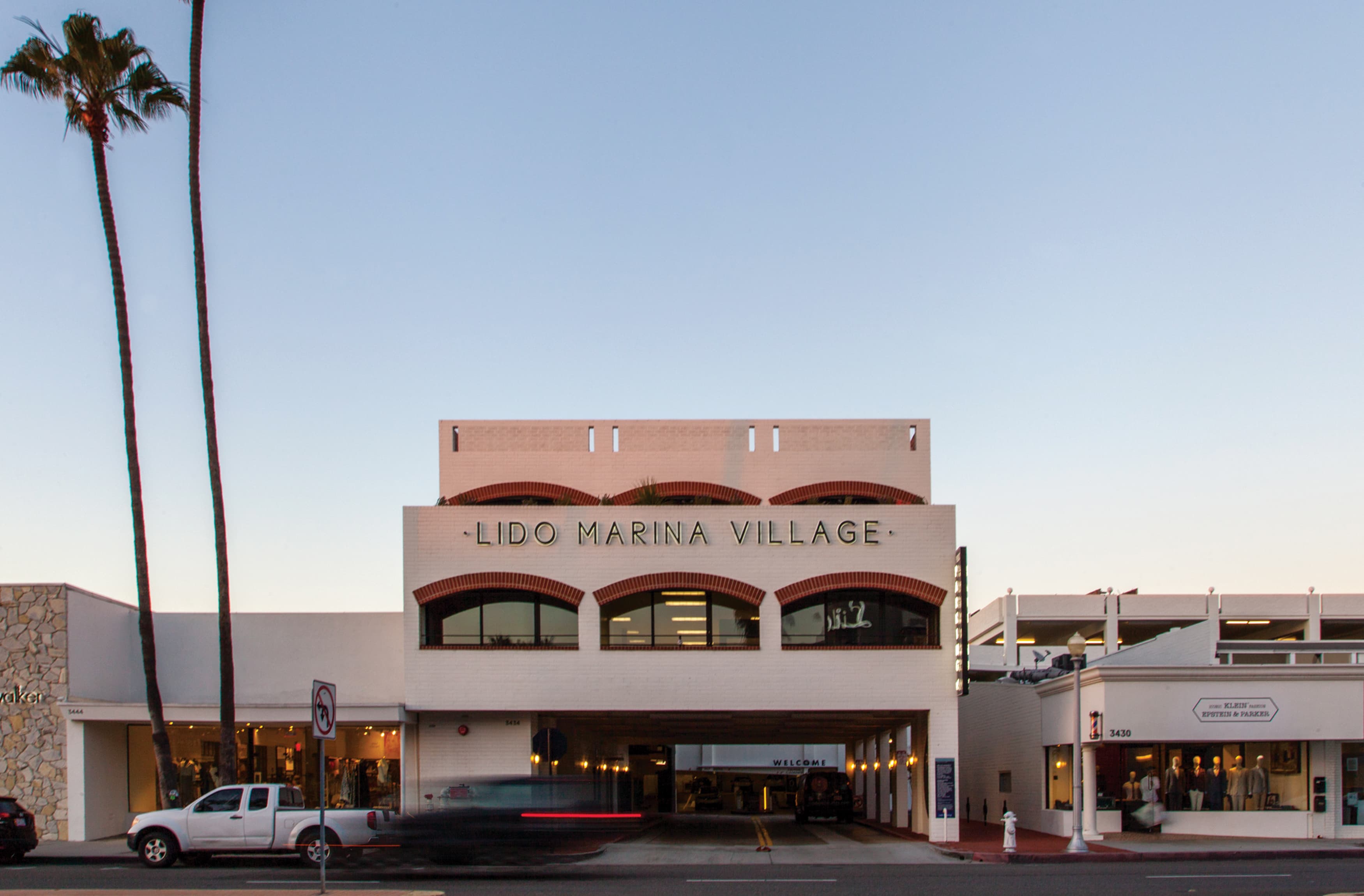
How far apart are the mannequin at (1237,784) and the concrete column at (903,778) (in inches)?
309

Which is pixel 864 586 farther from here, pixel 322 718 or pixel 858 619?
pixel 322 718

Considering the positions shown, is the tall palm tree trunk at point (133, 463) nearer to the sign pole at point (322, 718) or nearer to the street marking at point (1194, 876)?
the sign pole at point (322, 718)

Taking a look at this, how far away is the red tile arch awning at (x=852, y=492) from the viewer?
3384 cm

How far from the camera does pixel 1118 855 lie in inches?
1004

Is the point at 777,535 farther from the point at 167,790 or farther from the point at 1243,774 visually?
the point at 167,790

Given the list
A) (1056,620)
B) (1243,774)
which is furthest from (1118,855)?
(1056,620)

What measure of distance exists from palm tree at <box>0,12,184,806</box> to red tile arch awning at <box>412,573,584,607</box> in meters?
6.37

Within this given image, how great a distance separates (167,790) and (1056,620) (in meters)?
43.4

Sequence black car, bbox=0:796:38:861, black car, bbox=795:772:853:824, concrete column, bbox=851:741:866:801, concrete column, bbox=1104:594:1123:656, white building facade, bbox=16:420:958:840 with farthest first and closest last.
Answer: concrete column, bbox=1104:594:1123:656
concrete column, bbox=851:741:866:801
black car, bbox=795:772:853:824
white building facade, bbox=16:420:958:840
black car, bbox=0:796:38:861

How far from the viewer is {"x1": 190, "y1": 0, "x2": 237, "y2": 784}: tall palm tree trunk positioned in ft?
93.2

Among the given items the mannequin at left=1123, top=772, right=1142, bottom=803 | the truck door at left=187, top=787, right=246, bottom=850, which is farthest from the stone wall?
the mannequin at left=1123, top=772, right=1142, bottom=803

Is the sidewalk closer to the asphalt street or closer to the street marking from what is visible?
the asphalt street

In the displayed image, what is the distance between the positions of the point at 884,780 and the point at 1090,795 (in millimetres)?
13183

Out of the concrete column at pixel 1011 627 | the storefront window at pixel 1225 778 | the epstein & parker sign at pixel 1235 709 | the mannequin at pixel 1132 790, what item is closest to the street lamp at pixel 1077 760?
the epstein & parker sign at pixel 1235 709
